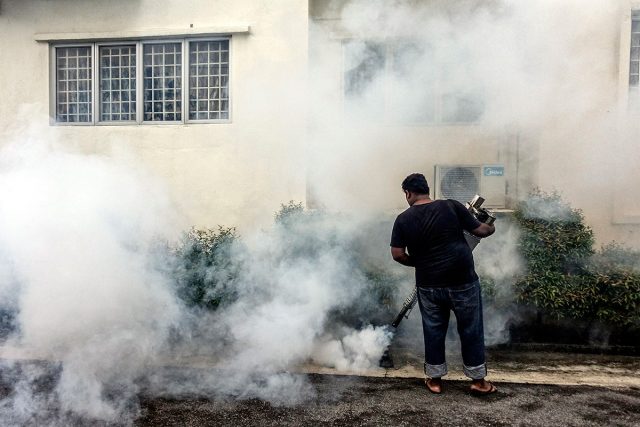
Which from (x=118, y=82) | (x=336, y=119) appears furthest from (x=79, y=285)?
(x=118, y=82)

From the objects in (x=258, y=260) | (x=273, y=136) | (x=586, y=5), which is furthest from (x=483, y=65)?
(x=258, y=260)

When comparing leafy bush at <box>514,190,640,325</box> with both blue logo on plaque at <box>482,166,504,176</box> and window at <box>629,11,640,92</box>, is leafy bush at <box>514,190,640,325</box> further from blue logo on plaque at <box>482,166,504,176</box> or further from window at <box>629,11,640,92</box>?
window at <box>629,11,640,92</box>

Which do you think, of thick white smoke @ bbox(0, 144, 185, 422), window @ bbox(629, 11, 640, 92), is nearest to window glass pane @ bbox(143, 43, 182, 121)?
thick white smoke @ bbox(0, 144, 185, 422)

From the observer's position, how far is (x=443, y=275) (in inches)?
152

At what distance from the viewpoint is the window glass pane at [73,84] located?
7105 mm

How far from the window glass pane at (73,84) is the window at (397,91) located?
12.1 ft

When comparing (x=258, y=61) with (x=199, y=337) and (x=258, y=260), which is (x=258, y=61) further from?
(x=199, y=337)

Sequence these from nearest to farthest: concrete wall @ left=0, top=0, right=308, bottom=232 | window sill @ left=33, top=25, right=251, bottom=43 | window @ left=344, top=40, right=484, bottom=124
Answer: window @ left=344, top=40, right=484, bottom=124, concrete wall @ left=0, top=0, right=308, bottom=232, window sill @ left=33, top=25, right=251, bottom=43

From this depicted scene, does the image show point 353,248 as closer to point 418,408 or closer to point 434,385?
point 434,385

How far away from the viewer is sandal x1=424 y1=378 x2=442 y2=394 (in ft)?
12.9

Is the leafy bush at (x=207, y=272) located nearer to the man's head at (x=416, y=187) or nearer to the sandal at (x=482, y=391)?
the man's head at (x=416, y=187)

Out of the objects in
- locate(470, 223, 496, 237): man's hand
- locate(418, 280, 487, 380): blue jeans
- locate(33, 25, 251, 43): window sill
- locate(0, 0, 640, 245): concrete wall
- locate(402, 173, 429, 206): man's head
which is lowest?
locate(418, 280, 487, 380): blue jeans

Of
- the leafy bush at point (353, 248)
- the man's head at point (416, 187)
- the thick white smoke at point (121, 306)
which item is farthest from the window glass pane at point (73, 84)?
the man's head at point (416, 187)

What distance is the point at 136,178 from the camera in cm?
611
